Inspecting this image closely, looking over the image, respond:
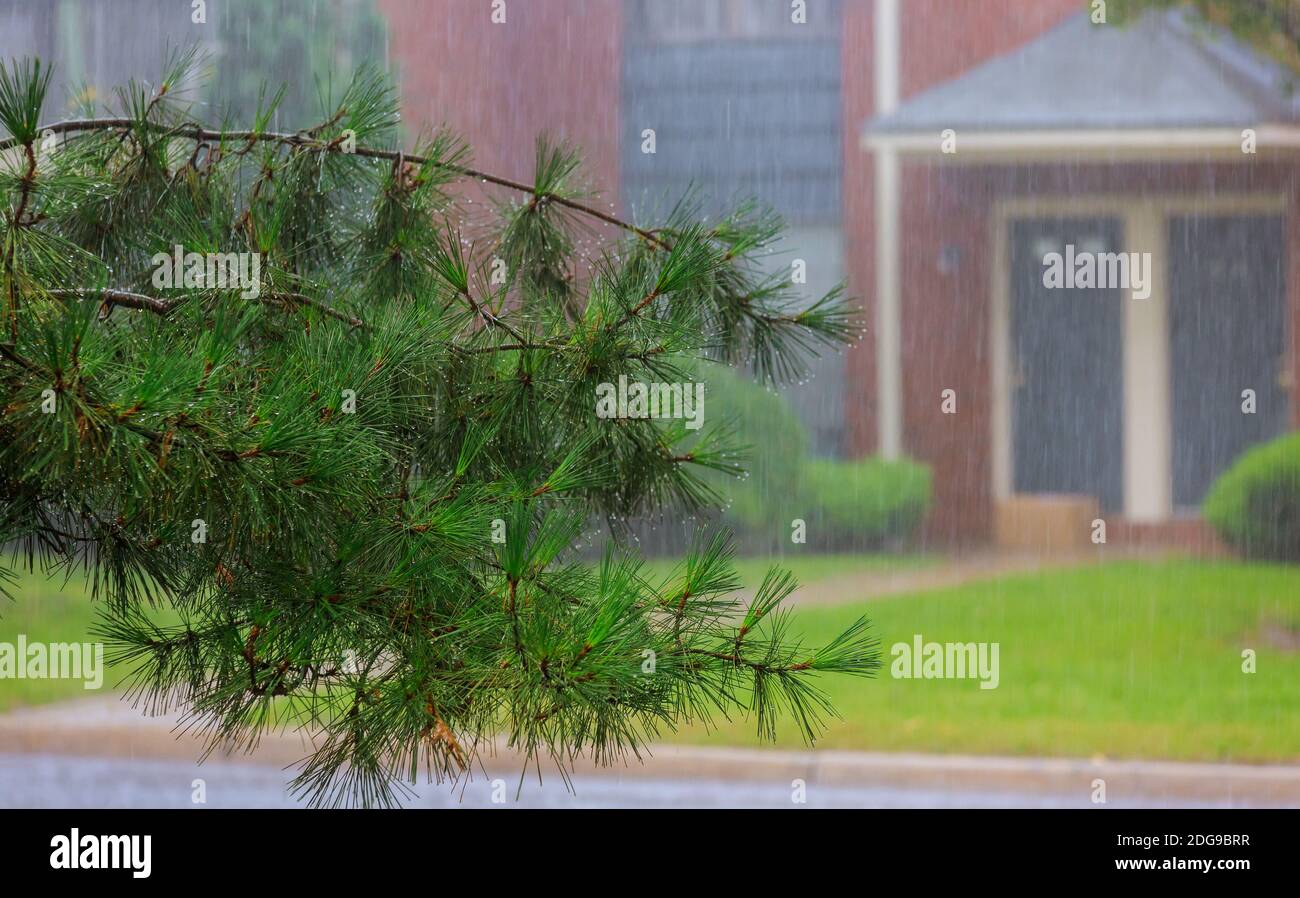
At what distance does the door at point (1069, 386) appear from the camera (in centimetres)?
933

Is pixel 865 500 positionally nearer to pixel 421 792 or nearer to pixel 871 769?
pixel 871 769

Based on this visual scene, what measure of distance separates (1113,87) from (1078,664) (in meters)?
4.13

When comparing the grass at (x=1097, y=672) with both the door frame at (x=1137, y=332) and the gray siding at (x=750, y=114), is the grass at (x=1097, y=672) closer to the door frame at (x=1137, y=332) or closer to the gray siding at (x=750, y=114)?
the door frame at (x=1137, y=332)

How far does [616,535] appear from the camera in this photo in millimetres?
2439

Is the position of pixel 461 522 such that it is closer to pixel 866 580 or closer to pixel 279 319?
pixel 279 319

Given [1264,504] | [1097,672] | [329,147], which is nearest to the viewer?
[329,147]

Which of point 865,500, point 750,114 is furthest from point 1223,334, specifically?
point 750,114

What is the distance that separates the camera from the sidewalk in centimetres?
545

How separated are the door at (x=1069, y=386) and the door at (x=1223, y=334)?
1.38 feet

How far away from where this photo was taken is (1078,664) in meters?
7.07

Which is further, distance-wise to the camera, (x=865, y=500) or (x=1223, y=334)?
(x=1223, y=334)

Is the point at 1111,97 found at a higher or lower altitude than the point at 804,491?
higher

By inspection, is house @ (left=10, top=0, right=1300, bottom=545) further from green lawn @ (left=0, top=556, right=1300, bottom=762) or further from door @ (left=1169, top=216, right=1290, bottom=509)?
green lawn @ (left=0, top=556, right=1300, bottom=762)

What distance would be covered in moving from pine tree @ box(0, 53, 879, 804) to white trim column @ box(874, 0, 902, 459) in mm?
6828
